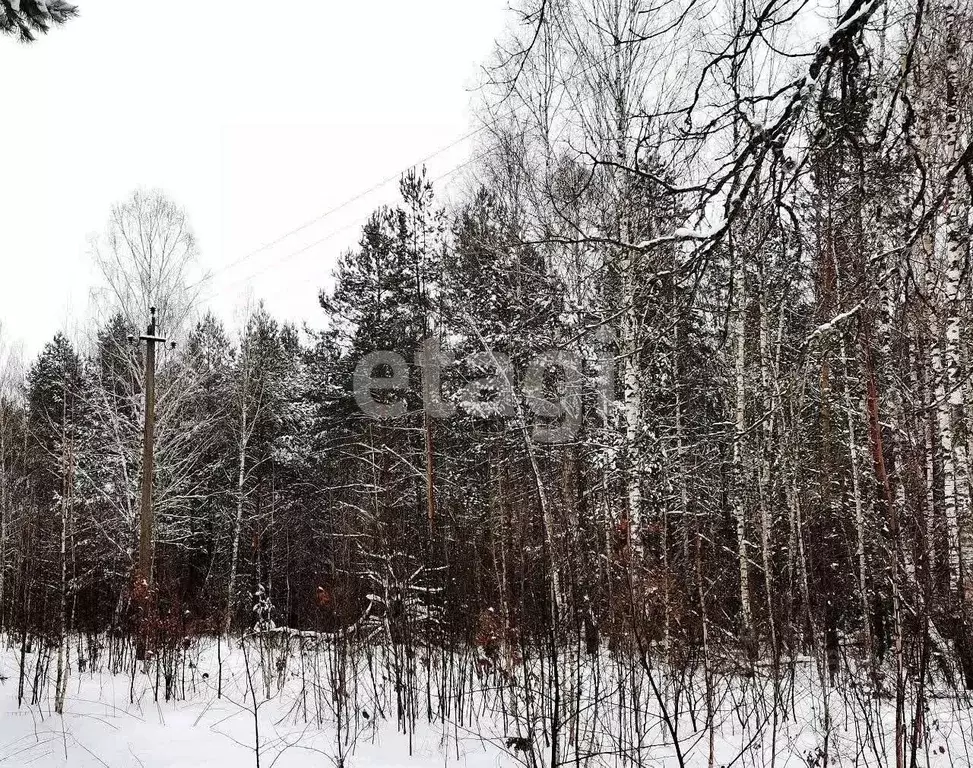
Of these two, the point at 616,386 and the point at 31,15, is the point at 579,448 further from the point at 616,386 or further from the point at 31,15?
the point at 31,15

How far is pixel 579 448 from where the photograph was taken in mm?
9633

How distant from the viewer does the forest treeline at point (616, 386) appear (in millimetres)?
2670

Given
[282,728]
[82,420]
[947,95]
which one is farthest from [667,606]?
[82,420]

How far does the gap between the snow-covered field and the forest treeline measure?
52 centimetres

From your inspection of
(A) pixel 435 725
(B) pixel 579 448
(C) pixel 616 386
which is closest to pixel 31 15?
(A) pixel 435 725

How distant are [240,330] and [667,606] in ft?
54.9

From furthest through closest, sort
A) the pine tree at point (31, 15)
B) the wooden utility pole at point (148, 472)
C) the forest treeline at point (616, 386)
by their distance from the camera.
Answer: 1. the wooden utility pole at point (148, 472)
2. the pine tree at point (31, 15)
3. the forest treeline at point (616, 386)

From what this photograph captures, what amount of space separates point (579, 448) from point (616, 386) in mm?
1525

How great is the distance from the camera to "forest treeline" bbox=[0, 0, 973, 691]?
2670 millimetres

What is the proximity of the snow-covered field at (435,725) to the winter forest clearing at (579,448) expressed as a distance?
0.20 feet

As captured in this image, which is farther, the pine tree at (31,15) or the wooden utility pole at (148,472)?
the wooden utility pole at (148,472)

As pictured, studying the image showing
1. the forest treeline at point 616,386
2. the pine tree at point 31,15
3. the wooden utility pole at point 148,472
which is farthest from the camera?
the wooden utility pole at point 148,472

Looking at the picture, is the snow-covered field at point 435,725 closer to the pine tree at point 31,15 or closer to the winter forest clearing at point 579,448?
the winter forest clearing at point 579,448

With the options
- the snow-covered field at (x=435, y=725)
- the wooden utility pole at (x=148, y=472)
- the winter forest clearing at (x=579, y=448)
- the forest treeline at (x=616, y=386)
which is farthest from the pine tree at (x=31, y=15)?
the wooden utility pole at (x=148, y=472)
